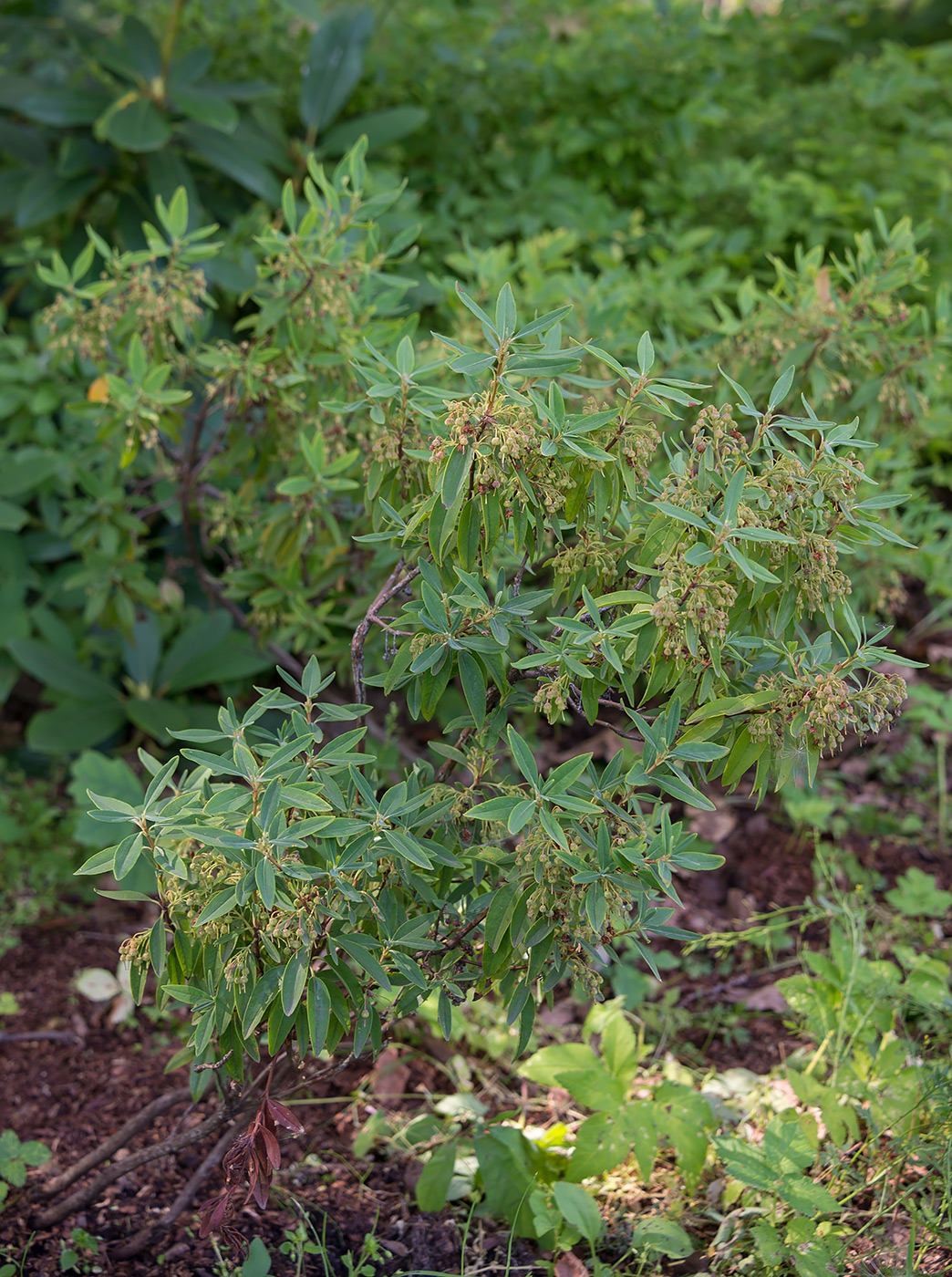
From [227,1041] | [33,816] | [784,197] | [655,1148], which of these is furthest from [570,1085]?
[784,197]

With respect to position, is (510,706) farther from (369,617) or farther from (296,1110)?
(296,1110)

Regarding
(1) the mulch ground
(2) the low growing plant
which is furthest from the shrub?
(1) the mulch ground

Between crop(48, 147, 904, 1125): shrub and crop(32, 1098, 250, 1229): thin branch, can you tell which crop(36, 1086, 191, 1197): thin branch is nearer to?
crop(32, 1098, 250, 1229): thin branch

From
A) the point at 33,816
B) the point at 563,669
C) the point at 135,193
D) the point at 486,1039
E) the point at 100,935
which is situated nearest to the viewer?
the point at 563,669

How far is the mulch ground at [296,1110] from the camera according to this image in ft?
5.71

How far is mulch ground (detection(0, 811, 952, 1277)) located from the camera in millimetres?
1739

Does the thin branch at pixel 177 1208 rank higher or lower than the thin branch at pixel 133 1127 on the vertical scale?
lower

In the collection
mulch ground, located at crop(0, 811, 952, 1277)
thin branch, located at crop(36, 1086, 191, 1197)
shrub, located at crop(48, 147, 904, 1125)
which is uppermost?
shrub, located at crop(48, 147, 904, 1125)

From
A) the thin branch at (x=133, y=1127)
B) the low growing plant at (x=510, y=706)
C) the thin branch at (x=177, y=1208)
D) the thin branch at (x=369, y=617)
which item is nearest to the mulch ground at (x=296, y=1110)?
the thin branch at (x=177, y=1208)

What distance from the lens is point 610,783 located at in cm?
136

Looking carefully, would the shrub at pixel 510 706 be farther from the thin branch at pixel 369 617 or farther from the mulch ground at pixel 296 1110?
the mulch ground at pixel 296 1110

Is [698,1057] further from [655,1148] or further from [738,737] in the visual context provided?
[738,737]

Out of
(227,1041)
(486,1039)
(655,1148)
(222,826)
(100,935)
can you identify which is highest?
(222,826)

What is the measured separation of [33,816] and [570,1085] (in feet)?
5.62
